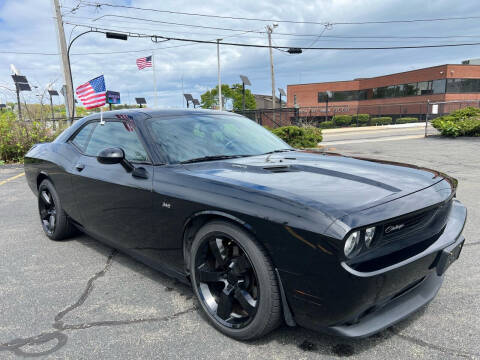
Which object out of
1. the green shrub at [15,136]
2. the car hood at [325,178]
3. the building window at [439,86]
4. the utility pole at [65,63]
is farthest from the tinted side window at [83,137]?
the building window at [439,86]

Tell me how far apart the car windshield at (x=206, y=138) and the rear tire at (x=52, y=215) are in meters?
1.79

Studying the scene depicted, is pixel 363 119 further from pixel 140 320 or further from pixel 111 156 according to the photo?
pixel 140 320

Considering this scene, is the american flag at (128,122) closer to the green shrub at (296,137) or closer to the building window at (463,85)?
the green shrub at (296,137)

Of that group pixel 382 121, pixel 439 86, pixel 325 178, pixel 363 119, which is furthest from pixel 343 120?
pixel 325 178

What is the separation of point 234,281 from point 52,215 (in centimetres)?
300

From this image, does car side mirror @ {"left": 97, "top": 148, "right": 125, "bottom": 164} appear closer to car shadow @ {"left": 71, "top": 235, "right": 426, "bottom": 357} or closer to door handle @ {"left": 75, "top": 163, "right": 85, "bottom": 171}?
door handle @ {"left": 75, "top": 163, "right": 85, "bottom": 171}

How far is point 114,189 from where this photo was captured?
3.01 metres

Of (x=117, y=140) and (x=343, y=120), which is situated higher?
(x=117, y=140)

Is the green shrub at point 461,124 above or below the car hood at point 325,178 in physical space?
below

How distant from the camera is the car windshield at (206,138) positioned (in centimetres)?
288

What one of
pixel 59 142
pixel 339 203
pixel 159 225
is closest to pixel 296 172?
pixel 339 203

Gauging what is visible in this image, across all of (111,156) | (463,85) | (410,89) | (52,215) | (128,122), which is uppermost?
(463,85)

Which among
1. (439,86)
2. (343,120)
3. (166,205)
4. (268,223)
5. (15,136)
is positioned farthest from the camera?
(439,86)

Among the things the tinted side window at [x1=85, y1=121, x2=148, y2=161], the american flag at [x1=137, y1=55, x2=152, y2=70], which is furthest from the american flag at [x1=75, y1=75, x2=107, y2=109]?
the american flag at [x1=137, y1=55, x2=152, y2=70]
